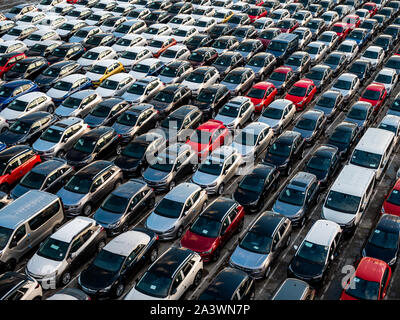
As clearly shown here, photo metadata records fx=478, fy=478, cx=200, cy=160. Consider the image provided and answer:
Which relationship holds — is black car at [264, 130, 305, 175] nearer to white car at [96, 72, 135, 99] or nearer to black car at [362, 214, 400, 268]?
black car at [362, 214, 400, 268]

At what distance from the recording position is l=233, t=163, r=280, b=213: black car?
2045 centimetres

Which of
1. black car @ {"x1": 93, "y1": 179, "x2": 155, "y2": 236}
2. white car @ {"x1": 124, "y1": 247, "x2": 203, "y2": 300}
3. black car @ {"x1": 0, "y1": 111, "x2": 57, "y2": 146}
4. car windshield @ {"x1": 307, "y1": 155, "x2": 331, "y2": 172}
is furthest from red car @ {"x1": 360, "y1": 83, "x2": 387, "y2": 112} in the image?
black car @ {"x1": 0, "y1": 111, "x2": 57, "y2": 146}

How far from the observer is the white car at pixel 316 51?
34.1 metres

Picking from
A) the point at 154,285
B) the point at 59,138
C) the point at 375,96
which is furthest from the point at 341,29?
the point at 154,285

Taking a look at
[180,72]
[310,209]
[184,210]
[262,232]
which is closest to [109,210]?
[184,210]

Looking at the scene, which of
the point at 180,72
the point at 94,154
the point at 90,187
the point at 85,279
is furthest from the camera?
the point at 180,72

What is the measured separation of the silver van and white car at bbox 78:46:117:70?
51.2 feet

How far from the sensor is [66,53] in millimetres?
34250

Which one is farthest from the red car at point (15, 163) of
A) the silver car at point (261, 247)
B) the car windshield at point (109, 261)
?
the silver car at point (261, 247)

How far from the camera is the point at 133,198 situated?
19750mm

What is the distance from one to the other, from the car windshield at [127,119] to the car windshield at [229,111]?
4.78m

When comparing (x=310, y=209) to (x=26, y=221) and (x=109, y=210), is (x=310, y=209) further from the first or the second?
(x=26, y=221)

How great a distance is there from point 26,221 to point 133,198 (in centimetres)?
423

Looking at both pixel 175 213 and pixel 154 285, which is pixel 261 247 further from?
pixel 154 285
